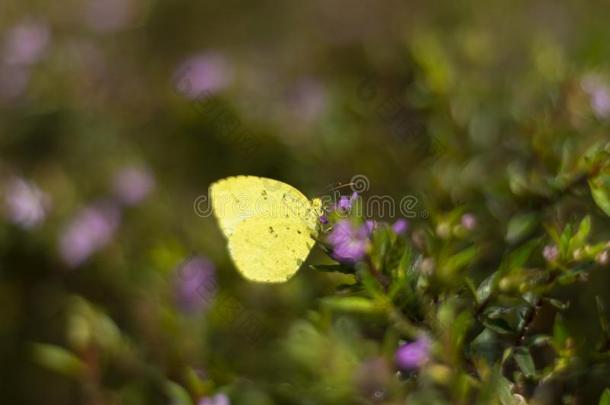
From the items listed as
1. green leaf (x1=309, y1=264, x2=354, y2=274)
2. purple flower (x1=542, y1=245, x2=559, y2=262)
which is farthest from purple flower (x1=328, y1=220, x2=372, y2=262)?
purple flower (x1=542, y1=245, x2=559, y2=262)

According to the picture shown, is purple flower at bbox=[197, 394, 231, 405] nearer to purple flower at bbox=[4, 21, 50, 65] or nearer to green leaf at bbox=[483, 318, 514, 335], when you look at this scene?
green leaf at bbox=[483, 318, 514, 335]

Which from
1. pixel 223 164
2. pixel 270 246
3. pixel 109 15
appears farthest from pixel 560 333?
pixel 109 15

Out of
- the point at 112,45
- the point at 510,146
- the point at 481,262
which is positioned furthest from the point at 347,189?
the point at 112,45

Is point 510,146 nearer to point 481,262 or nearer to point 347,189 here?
point 481,262

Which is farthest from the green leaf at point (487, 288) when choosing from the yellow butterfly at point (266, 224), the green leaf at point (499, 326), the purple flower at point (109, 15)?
the purple flower at point (109, 15)

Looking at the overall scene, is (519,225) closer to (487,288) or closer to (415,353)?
(487,288)
